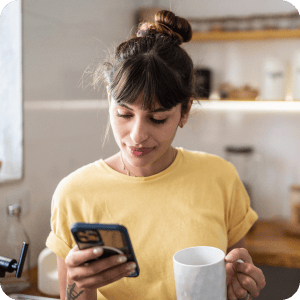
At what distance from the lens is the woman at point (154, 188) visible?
61cm

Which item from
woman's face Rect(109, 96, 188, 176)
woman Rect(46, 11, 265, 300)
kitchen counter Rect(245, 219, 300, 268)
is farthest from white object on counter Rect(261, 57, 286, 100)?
woman's face Rect(109, 96, 188, 176)

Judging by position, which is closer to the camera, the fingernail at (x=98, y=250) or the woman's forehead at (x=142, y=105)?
the fingernail at (x=98, y=250)

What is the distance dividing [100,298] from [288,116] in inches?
65.7

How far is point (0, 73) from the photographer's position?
122cm

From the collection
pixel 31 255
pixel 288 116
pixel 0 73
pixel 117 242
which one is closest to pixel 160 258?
pixel 117 242

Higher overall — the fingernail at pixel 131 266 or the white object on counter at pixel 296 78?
the white object on counter at pixel 296 78

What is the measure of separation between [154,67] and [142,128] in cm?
12

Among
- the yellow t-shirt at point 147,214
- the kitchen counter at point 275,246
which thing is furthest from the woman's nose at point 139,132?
the kitchen counter at point 275,246

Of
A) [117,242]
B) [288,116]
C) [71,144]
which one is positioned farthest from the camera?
[288,116]

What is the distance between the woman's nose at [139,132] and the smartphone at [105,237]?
205 mm

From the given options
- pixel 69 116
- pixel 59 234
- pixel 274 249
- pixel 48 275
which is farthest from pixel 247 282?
pixel 274 249

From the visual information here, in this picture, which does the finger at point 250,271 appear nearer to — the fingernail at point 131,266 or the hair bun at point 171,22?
the fingernail at point 131,266

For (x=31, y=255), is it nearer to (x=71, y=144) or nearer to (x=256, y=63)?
(x=71, y=144)

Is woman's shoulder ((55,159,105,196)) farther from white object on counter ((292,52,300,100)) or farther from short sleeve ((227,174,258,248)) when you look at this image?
white object on counter ((292,52,300,100))
